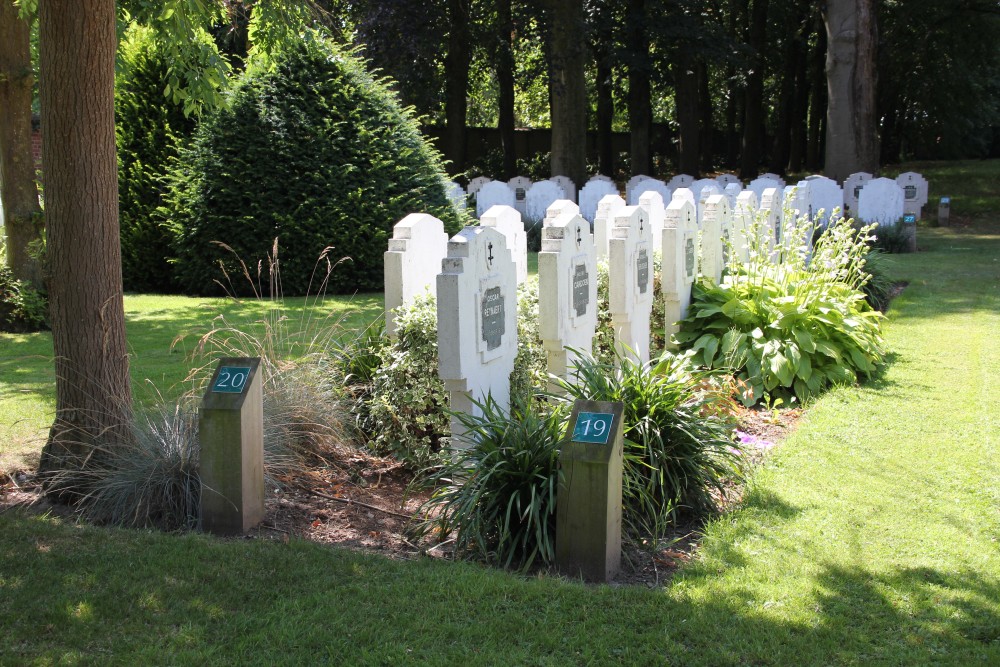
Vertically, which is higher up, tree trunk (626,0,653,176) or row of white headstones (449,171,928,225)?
tree trunk (626,0,653,176)

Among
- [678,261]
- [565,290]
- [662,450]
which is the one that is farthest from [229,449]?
[678,261]

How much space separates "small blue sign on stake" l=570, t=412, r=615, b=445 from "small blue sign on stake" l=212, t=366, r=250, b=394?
1.79 m

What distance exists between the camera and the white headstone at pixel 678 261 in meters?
8.95

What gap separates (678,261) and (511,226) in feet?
5.67

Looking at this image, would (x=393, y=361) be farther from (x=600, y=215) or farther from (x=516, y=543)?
(x=600, y=215)

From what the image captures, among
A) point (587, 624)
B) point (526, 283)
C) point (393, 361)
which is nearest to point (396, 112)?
point (526, 283)

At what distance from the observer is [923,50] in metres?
30.8

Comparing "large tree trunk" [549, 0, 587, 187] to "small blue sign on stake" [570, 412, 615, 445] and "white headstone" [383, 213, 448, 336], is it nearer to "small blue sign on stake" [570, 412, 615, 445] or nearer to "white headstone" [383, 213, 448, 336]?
"white headstone" [383, 213, 448, 336]

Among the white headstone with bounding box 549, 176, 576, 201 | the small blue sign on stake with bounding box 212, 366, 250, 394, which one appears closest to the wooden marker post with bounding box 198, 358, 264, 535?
the small blue sign on stake with bounding box 212, 366, 250, 394

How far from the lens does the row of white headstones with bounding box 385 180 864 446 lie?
19.2 ft

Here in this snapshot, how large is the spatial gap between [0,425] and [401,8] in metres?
19.5

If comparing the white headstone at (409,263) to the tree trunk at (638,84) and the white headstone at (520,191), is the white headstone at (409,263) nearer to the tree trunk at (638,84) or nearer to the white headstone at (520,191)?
the white headstone at (520,191)

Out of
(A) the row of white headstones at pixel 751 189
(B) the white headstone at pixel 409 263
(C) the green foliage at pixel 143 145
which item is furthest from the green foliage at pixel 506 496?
(A) the row of white headstones at pixel 751 189

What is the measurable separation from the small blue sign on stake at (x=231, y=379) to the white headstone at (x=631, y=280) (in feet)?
10.6
